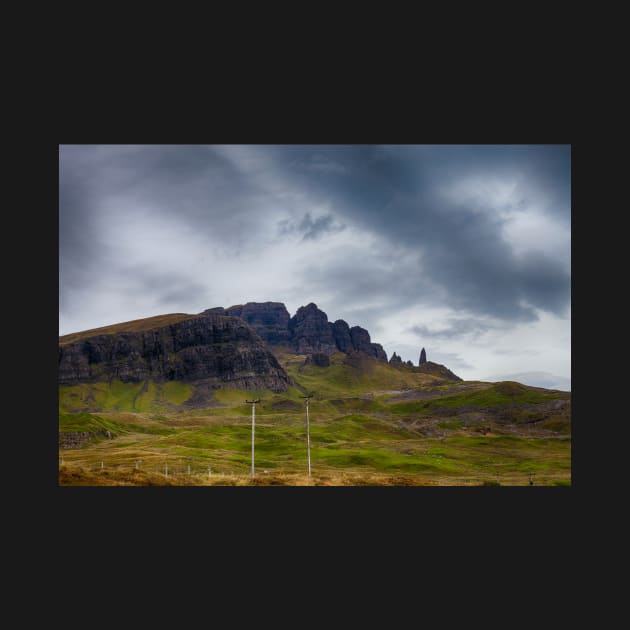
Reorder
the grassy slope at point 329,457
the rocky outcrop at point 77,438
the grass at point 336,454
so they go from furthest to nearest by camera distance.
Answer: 1. the rocky outcrop at point 77,438
2. the grass at point 336,454
3. the grassy slope at point 329,457

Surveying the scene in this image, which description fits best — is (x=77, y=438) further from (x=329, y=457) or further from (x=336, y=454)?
(x=336, y=454)

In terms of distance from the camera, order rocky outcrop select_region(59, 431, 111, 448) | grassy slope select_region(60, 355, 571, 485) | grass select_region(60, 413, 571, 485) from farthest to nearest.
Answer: rocky outcrop select_region(59, 431, 111, 448) → grass select_region(60, 413, 571, 485) → grassy slope select_region(60, 355, 571, 485)

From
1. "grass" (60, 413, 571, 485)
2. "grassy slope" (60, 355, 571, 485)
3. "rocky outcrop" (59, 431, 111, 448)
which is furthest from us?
"rocky outcrop" (59, 431, 111, 448)

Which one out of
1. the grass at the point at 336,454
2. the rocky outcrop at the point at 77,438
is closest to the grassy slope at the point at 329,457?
the grass at the point at 336,454

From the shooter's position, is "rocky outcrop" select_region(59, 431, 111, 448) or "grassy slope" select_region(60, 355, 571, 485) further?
"rocky outcrop" select_region(59, 431, 111, 448)

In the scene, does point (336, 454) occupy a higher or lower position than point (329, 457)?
higher

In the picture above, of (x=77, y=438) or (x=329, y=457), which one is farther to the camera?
(x=77, y=438)

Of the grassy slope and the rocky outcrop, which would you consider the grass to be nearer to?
the grassy slope

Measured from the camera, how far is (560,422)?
177500 mm

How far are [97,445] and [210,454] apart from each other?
173 ft

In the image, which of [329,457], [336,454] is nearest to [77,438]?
[329,457]

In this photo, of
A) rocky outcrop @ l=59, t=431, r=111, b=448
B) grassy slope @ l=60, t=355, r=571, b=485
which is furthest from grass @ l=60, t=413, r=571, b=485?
rocky outcrop @ l=59, t=431, r=111, b=448

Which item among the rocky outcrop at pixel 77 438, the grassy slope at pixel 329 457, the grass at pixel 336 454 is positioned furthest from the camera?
the rocky outcrop at pixel 77 438

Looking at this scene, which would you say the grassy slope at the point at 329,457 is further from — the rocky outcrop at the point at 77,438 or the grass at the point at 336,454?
the rocky outcrop at the point at 77,438
